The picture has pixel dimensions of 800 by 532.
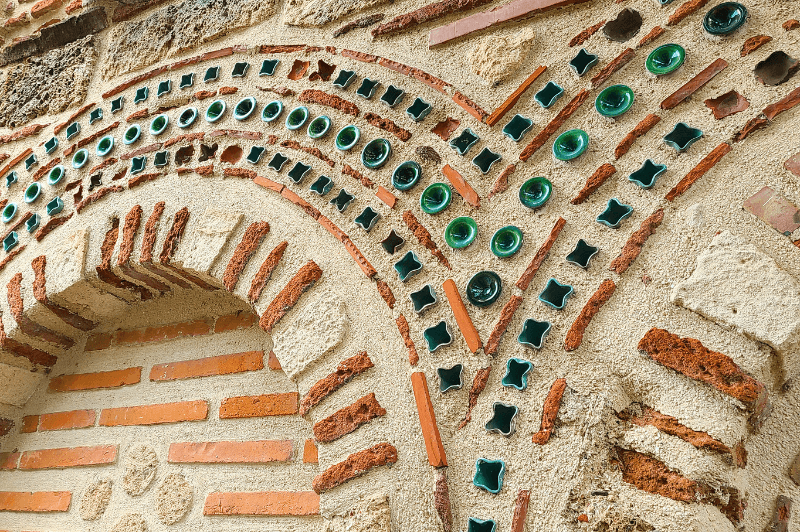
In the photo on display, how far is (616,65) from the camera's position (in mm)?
1307

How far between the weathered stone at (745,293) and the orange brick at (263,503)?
102cm

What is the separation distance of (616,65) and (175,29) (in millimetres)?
1581

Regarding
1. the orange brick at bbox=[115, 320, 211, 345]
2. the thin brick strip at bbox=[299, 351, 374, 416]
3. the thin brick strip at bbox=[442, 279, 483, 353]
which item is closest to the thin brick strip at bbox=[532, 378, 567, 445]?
the thin brick strip at bbox=[442, 279, 483, 353]

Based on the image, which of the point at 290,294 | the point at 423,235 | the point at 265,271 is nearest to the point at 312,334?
the point at 290,294

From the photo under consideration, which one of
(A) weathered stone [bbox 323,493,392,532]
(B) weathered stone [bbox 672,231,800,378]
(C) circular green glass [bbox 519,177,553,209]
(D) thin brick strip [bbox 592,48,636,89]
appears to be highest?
(D) thin brick strip [bbox 592,48,636,89]

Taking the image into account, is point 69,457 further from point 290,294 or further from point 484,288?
point 484,288

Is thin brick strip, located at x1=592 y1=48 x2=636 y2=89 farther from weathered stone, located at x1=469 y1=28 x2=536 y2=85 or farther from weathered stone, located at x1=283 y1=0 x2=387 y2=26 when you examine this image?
weathered stone, located at x1=283 y1=0 x2=387 y2=26

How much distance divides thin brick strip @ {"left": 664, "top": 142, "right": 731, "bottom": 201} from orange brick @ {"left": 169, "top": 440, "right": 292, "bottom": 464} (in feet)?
3.78

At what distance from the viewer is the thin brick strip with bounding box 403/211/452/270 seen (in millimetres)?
1314

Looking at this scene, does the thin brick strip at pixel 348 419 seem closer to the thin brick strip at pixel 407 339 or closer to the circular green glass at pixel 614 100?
the thin brick strip at pixel 407 339

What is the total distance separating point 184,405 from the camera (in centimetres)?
171

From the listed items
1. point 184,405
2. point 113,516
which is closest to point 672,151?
point 184,405

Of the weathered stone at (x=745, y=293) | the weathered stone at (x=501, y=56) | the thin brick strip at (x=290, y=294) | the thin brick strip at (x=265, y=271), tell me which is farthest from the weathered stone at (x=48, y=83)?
the weathered stone at (x=745, y=293)

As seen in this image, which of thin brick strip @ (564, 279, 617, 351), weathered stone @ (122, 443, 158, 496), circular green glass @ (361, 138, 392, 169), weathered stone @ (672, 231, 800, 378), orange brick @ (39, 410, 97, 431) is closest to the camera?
weathered stone @ (672, 231, 800, 378)
